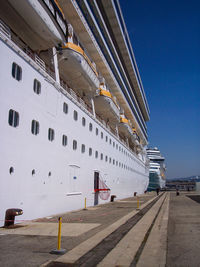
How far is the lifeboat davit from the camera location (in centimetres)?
1606

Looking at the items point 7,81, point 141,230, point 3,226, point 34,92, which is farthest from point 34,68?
point 141,230

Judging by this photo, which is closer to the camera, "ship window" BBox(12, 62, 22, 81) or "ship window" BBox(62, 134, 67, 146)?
"ship window" BBox(12, 62, 22, 81)

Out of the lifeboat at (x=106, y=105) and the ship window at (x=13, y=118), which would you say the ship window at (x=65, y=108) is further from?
the lifeboat at (x=106, y=105)

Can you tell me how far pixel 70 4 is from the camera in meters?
17.9

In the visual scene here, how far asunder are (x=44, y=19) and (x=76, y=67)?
5088mm

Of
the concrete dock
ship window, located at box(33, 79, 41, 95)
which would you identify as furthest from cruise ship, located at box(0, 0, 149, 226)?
the concrete dock

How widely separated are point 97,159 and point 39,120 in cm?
1035

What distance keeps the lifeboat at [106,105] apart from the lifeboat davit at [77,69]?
1139mm

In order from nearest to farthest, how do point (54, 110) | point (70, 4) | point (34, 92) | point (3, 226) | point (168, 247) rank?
point (168, 247) < point (3, 226) < point (34, 92) < point (54, 110) < point (70, 4)

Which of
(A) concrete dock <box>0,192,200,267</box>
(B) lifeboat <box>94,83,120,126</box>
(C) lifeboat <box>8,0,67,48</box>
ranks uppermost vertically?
(C) lifeboat <box>8,0,67,48</box>

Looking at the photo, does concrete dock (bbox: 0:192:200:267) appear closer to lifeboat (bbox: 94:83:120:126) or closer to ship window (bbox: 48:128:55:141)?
ship window (bbox: 48:128:55:141)

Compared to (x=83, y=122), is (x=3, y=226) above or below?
below

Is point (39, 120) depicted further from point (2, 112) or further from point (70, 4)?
point (70, 4)

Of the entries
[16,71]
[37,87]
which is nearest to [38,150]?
[37,87]
